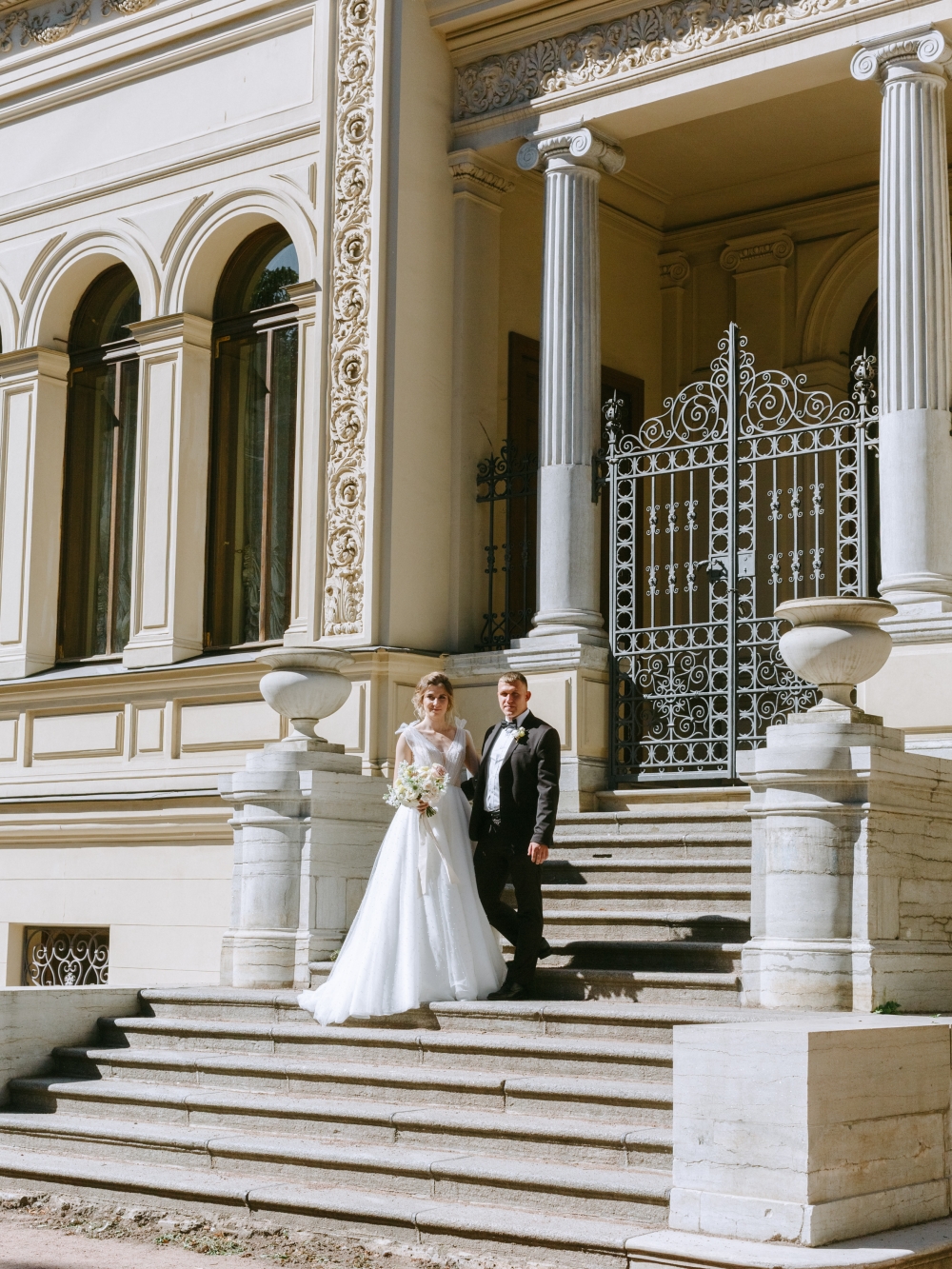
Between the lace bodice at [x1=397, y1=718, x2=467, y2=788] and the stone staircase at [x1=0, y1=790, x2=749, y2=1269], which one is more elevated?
the lace bodice at [x1=397, y1=718, x2=467, y2=788]

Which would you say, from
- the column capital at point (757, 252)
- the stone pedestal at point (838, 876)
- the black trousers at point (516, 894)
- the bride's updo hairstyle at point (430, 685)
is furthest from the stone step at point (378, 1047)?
the column capital at point (757, 252)

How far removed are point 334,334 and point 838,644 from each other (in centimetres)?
574

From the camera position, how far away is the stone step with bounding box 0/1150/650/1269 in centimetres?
675

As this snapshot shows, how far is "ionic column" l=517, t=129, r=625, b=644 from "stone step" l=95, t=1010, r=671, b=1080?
405 centimetres

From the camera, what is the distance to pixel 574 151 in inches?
504

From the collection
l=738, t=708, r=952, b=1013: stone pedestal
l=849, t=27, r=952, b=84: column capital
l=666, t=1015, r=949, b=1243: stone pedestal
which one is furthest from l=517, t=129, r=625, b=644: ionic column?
l=666, t=1015, r=949, b=1243: stone pedestal

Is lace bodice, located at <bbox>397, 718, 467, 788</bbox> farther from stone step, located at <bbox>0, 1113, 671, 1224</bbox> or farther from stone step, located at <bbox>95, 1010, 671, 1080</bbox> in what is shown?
stone step, located at <bbox>0, 1113, 671, 1224</bbox>

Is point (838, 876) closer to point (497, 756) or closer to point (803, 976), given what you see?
point (803, 976)

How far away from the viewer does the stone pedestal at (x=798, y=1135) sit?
6316 millimetres

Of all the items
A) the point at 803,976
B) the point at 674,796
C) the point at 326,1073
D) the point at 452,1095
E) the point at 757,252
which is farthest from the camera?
the point at 757,252

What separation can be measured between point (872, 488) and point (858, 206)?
252 centimetres

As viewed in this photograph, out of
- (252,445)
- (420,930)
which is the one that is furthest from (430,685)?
(252,445)

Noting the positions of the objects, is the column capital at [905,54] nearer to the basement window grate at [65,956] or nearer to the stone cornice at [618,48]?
the stone cornice at [618,48]

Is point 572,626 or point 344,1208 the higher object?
point 572,626
